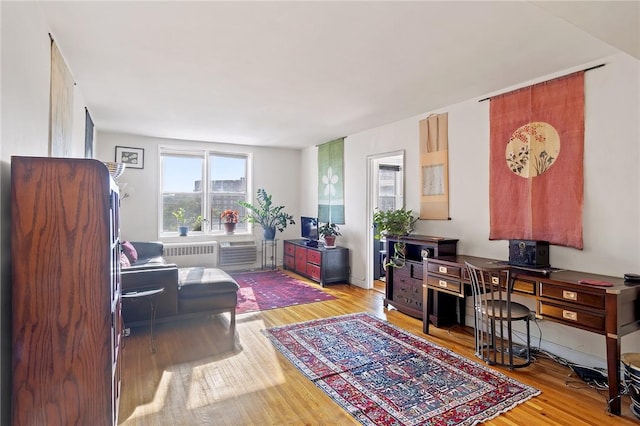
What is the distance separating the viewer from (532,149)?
326 centimetres

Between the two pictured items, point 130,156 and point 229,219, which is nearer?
point 130,156

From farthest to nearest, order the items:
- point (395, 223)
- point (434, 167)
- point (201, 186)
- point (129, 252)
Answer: point (201, 186), point (129, 252), point (395, 223), point (434, 167)

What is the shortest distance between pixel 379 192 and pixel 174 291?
4.25 meters

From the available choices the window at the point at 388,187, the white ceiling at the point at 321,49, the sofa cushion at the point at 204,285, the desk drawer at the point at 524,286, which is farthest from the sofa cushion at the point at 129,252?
the desk drawer at the point at 524,286

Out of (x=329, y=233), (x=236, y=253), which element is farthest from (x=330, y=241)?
(x=236, y=253)

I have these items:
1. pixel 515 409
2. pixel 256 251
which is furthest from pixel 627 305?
pixel 256 251

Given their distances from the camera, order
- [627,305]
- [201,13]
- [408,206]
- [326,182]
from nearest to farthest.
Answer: [201,13] < [627,305] < [408,206] < [326,182]

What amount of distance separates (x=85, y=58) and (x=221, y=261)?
4419mm

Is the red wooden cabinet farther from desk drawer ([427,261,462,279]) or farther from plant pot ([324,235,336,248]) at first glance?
desk drawer ([427,261,462,279])

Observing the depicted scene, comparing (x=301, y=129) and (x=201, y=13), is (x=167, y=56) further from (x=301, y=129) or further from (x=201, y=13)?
(x=301, y=129)

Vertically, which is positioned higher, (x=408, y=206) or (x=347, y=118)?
(x=347, y=118)

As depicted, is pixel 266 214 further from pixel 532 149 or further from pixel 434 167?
pixel 532 149

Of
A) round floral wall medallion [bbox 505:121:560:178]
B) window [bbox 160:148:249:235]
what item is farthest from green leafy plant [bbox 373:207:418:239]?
window [bbox 160:148:249:235]

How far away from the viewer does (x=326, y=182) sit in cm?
654
